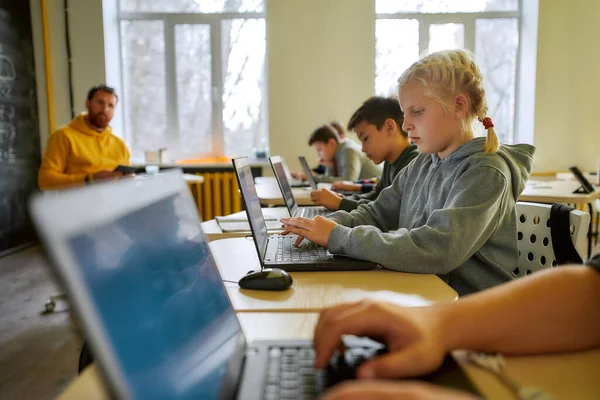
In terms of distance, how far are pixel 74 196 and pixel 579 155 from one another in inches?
232

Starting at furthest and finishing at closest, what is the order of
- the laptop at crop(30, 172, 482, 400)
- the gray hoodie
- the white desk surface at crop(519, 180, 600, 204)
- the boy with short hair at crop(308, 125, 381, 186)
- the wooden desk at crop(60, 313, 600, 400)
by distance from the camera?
the boy with short hair at crop(308, 125, 381, 186) → the white desk surface at crop(519, 180, 600, 204) → the gray hoodie → the wooden desk at crop(60, 313, 600, 400) → the laptop at crop(30, 172, 482, 400)

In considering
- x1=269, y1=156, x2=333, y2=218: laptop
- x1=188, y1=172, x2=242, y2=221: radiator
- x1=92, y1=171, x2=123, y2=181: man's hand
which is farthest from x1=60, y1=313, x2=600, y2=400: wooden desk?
x1=188, y1=172, x2=242, y2=221: radiator

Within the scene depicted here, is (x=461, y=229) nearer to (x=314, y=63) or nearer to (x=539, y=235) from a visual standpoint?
A: (x=539, y=235)

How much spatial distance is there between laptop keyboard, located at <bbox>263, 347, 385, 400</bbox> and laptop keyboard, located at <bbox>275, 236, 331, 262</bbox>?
645 millimetres

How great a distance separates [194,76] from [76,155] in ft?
7.83

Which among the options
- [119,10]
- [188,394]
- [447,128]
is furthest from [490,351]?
[119,10]

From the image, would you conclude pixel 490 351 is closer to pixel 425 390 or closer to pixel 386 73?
pixel 425 390

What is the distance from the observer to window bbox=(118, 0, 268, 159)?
218 inches

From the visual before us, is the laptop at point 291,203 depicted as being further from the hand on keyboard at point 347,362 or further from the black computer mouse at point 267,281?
the hand on keyboard at point 347,362

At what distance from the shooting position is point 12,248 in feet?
15.3

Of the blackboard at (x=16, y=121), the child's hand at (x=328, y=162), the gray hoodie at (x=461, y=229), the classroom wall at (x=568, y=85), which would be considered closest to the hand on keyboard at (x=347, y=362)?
the gray hoodie at (x=461, y=229)

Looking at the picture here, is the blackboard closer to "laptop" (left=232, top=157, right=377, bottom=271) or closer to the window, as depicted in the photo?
the window

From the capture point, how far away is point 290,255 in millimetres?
1385

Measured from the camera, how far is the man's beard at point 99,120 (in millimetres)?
3602
